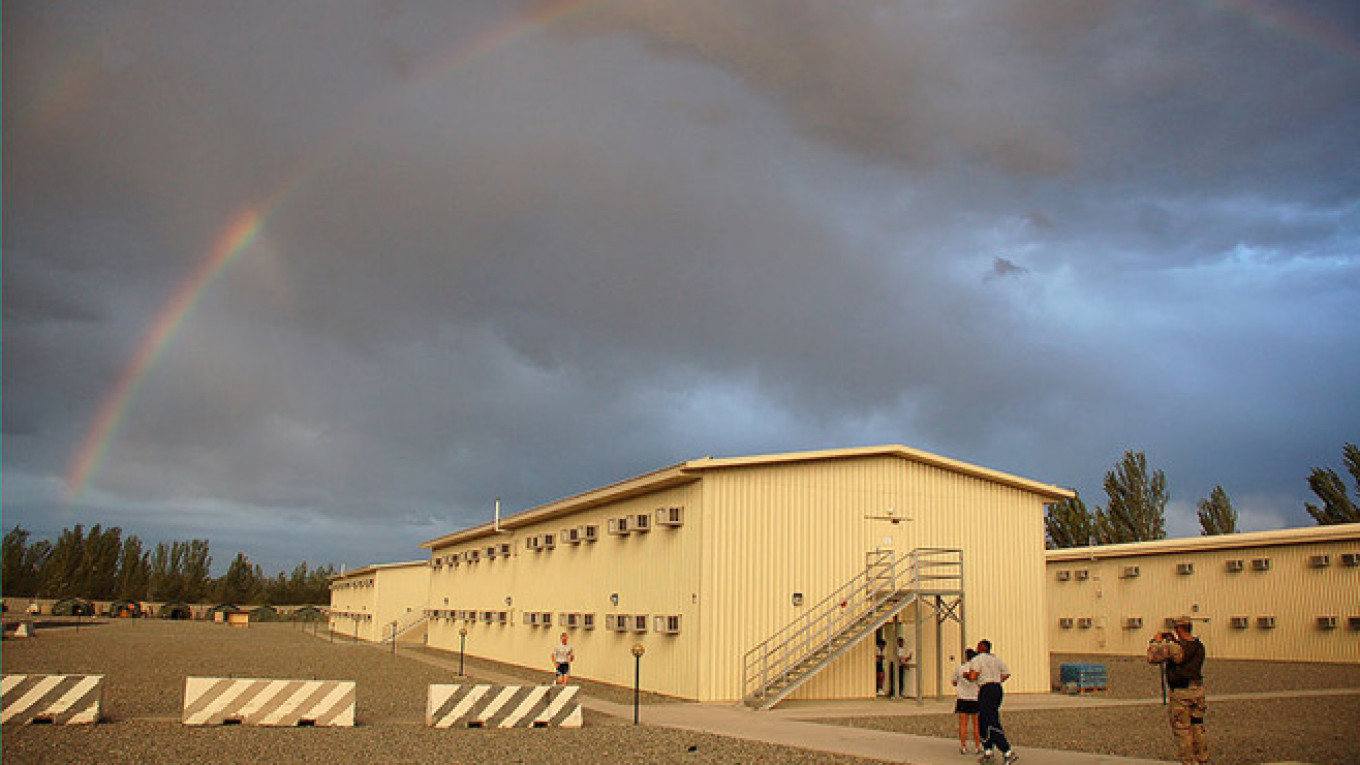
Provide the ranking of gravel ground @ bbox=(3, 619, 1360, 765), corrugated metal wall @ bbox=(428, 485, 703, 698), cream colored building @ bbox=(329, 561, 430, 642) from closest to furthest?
gravel ground @ bbox=(3, 619, 1360, 765) < corrugated metal wall @ bbox=(428, 485, 703, 698) < cream colored building @ bbox=(329, 561, 430, 642)

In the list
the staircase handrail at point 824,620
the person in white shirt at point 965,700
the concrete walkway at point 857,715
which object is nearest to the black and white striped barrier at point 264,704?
the concrete walkway at point 857,715

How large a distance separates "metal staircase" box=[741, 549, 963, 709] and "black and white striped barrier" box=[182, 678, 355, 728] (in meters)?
8.72

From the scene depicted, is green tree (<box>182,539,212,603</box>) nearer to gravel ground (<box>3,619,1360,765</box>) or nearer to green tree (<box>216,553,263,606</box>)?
green tree (<box>216,553,263,606</box>)

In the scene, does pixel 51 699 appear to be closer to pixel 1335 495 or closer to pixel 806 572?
pixel 806 572

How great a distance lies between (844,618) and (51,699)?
1653cm

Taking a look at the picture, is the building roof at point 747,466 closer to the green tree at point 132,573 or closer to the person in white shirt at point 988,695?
the person in white shirt at point 988,695

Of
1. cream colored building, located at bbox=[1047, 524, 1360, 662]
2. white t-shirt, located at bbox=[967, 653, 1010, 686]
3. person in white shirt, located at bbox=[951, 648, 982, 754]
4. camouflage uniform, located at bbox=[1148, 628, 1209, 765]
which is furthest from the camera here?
cream colored building, located at bbox=[1047, 524, 1360, 662]

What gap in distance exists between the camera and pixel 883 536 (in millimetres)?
24797

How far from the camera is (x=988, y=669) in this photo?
44.1ft

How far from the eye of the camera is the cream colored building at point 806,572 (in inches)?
885

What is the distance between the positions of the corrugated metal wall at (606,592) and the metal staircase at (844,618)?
1832mm

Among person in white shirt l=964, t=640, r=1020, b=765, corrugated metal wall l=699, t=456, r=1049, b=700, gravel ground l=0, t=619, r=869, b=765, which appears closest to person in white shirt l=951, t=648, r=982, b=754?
person in white shirt l=964, t=640, r=1020, b=765

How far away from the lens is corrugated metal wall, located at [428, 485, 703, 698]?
2311 cm

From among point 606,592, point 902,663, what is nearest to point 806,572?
point 902,663
